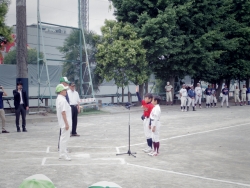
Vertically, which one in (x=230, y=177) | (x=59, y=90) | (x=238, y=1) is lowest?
(x=230, y=177)

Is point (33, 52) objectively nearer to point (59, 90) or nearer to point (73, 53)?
point (73, 53)

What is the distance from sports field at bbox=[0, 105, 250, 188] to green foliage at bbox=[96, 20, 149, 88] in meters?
12.2

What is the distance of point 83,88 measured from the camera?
2658 centimetres

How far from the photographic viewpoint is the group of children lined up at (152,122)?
10586mm

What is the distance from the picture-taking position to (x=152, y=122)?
415 inches

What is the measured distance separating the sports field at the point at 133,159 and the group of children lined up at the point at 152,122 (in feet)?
1.13

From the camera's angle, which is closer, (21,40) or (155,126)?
(155,126)

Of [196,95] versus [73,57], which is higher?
[73,57]

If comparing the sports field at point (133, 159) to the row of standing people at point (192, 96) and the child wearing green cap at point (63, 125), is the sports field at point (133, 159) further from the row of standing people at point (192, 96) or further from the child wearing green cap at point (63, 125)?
the row of standing people at point (192, 96)

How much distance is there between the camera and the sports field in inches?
313

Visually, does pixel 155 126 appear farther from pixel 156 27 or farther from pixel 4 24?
pixel 156 27

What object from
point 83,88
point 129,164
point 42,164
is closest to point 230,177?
point 129,164

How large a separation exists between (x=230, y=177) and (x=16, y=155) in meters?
5.73

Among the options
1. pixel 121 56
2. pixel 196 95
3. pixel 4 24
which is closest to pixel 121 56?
pixel 121 56
